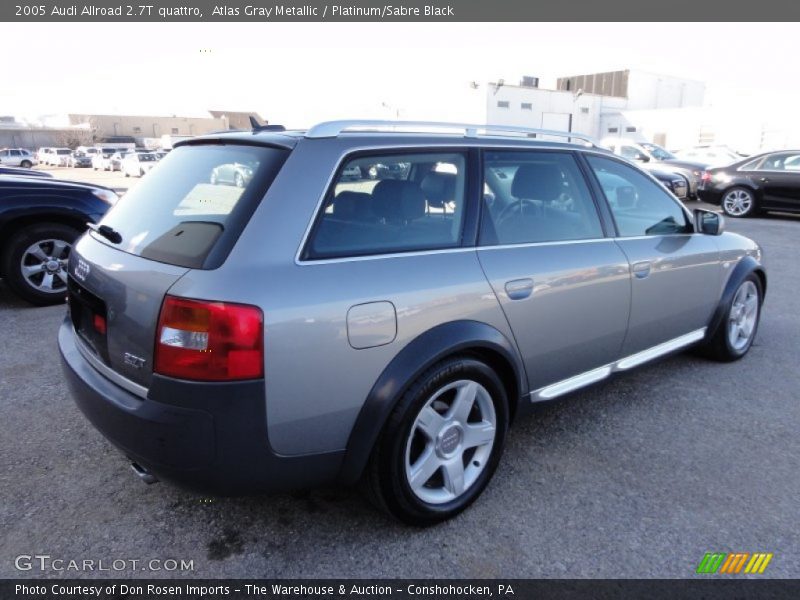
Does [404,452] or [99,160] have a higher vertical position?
[404,452]

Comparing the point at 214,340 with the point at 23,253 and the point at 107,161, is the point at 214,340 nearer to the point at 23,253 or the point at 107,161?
the point at 23,253

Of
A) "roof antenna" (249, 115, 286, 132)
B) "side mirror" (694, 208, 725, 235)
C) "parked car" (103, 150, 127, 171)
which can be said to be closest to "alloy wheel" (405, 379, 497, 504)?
"roof antenna" (249, 115, 286, 132)

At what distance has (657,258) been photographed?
135 inches

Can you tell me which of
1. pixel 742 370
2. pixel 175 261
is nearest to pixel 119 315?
pixel 175 261

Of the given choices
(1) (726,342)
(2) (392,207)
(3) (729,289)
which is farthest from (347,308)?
(1) (726,342)

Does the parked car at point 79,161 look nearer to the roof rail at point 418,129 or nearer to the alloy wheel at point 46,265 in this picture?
the alloy wheel at point 46,265

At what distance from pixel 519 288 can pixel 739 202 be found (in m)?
12.3

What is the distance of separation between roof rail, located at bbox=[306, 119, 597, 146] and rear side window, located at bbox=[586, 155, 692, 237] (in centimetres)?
21

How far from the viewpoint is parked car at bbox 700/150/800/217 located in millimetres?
12000

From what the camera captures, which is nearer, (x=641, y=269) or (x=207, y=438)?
(x=207, y=438)

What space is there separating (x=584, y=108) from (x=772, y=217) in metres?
37.7

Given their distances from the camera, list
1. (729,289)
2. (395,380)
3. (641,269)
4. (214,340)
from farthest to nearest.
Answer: (729,289) < (641,269) < (395,380) < (214,340)

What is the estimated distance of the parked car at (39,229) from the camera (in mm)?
5418

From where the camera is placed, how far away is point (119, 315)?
2.16m
